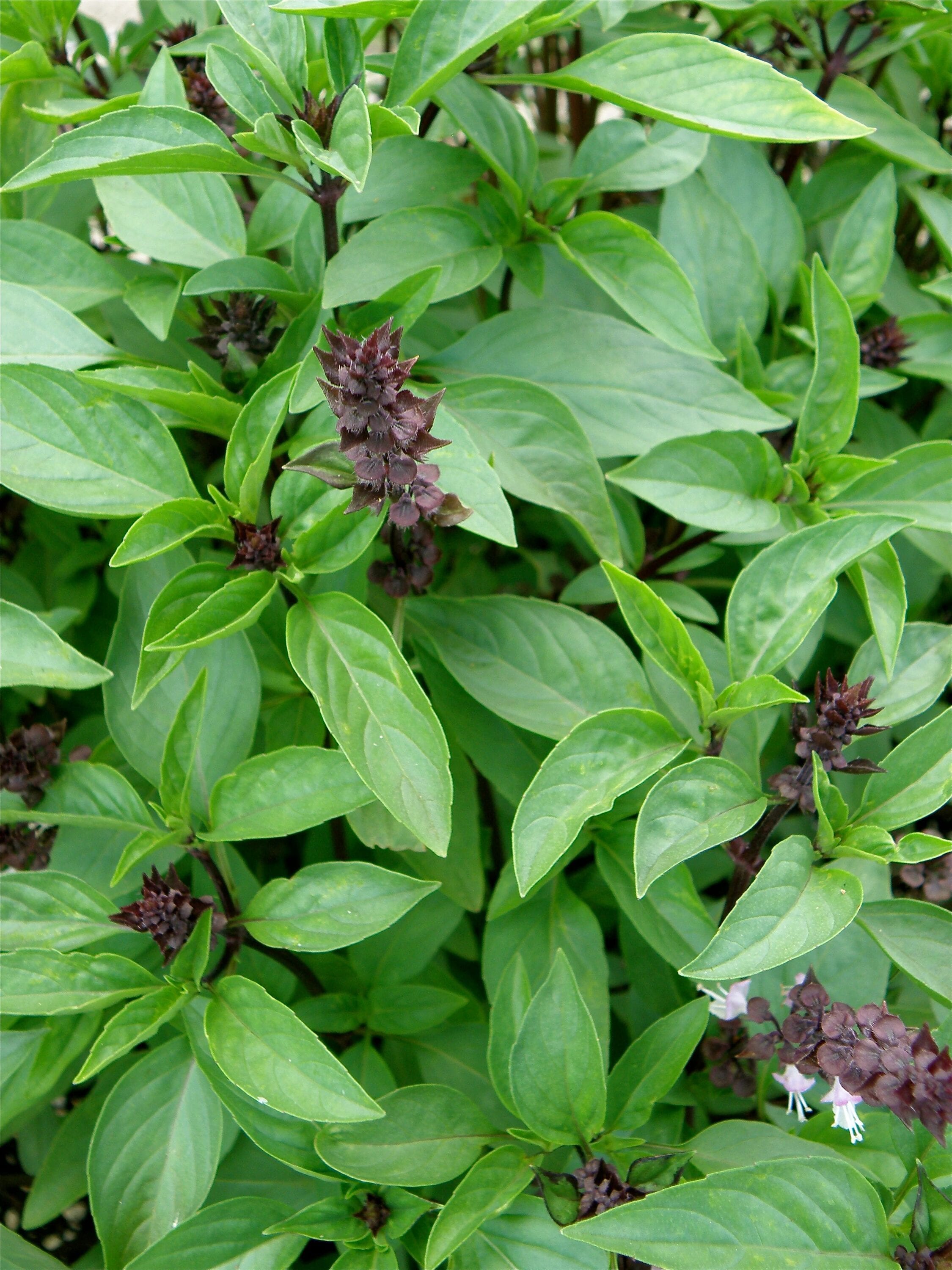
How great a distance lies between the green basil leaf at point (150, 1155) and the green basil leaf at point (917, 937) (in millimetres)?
456

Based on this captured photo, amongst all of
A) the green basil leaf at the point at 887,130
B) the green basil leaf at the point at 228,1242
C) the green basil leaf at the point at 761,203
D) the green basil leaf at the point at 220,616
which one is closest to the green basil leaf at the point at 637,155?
the green basil leaf at the point at 761,203

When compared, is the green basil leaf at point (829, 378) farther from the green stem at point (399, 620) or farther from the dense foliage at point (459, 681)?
the green stem at point (399, 620)

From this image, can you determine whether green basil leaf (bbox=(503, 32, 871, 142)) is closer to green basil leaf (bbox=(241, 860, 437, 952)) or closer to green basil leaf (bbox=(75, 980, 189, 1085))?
green basil leaf (bbox=(241, 860, 437, 952))

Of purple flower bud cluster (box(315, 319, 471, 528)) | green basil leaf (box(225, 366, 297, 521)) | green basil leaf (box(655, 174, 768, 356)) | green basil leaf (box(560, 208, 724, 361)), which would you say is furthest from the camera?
green basil leaf (box(655, 174, 768, 356))

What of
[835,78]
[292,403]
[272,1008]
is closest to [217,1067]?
[272,1008]

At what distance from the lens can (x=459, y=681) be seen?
0.75 metres

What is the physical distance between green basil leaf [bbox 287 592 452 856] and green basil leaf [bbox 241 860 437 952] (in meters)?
0.06

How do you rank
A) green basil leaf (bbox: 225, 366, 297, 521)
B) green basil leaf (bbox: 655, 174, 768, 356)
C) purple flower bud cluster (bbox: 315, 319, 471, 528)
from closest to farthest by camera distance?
purple flower bud cluster (bbox: 315, 319, 471, 528) < green basil leaf (bbox: 225, 366, 297, 521) < green basil leaf (bbox: 655, 174, 768, 356)

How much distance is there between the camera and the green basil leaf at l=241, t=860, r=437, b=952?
632mm

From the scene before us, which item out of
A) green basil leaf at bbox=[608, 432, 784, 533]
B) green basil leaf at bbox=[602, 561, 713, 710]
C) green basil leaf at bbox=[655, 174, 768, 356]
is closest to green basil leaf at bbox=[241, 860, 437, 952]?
green basil leaf at bbox=[602, 561, 713, 710]

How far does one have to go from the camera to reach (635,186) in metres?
0.83

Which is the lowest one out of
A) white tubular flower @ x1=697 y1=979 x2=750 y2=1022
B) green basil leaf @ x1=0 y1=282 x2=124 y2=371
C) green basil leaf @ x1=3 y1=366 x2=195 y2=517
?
white tubular flower @ x1=697 y1=979 x2=750 y2=1022

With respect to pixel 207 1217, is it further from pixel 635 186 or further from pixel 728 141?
pixel 728 141

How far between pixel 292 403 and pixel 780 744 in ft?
1.85
